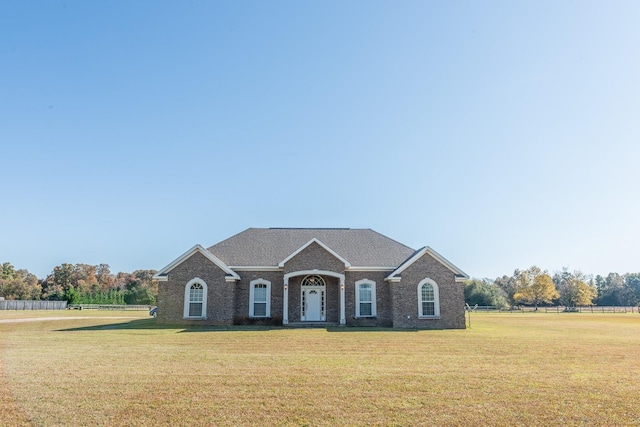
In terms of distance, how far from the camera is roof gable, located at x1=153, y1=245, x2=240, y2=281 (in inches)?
1022

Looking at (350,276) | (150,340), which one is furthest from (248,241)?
(150,340)

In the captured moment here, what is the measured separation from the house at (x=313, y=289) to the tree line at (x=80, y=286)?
54258 millimetres

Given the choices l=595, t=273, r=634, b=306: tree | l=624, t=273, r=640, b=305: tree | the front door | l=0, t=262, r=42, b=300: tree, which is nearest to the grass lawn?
the front door

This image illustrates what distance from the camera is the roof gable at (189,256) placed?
85.2 ft

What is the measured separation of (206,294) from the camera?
1018 inches

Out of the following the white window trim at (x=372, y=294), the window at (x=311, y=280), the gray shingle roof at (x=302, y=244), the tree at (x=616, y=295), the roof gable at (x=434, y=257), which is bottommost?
the tree at (x=616, y=295)

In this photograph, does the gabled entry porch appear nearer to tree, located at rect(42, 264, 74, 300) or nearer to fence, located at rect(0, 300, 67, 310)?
fence, located at rect(0, 300, 67, 310)

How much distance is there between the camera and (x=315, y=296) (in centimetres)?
2723

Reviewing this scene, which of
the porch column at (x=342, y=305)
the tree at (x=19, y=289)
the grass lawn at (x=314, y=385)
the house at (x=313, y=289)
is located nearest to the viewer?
the grass lawn at (x=314, y=385)

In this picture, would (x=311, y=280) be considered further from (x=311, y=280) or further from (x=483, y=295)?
(x=483, y=295)

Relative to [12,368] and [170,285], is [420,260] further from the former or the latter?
[12,368]

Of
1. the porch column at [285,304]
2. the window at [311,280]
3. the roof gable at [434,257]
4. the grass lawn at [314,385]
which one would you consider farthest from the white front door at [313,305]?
the grass lawn at [314,385]

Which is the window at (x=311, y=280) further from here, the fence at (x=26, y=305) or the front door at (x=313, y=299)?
the fence at (x=26, y=305)

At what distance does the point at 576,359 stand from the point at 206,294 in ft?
64.1
